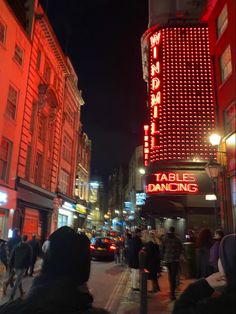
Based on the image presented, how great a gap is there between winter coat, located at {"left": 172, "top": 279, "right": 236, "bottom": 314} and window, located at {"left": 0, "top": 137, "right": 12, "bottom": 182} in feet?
66.5

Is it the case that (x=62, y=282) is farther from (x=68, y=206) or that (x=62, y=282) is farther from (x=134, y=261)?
(x=68, y=206)

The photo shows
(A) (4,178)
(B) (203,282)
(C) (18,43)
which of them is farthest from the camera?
(C) (18,43)

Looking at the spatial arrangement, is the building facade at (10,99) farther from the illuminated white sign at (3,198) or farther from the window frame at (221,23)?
the window frame at (221,23)

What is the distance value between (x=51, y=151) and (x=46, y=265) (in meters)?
29.4

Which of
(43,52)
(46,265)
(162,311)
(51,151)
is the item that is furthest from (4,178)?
(46,265)

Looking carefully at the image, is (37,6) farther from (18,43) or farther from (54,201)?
(54,201)

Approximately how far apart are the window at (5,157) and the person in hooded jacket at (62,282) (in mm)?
19998

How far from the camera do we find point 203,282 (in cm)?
274

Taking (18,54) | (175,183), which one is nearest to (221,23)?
(18,54)

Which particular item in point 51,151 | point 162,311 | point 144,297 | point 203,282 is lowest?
point 162,311

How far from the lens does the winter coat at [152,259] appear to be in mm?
12273

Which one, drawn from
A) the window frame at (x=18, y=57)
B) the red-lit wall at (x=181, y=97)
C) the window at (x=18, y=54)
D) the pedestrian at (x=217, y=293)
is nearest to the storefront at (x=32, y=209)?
the window frame at (x=18, y=57)

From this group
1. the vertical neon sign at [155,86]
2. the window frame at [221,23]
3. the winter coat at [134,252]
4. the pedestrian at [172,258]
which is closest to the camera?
the pedestrian at [172,258]

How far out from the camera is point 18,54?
23.5 meters
